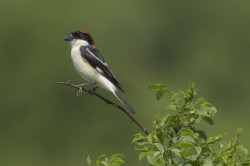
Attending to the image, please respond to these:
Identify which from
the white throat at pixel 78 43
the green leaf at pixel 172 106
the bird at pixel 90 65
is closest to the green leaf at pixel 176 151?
the green leaf at pixel 172 106

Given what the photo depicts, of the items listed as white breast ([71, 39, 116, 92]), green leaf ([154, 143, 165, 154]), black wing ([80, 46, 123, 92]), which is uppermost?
black wing ([80, 46, 123, 92])

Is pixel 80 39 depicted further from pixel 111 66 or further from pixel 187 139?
pixel 111 66

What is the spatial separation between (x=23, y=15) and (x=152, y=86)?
55.5 meters

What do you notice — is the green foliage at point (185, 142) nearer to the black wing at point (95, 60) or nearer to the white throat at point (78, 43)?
the black wing at point (95, 60)

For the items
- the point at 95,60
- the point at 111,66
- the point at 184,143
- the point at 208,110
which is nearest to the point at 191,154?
the point at 184,143

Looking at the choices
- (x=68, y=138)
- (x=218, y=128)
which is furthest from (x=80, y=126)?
(x=218, y=128)

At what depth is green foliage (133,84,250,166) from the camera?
3.66 m

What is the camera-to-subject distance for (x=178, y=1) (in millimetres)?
71188

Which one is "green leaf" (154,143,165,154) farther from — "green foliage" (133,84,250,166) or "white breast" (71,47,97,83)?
"white breast" (71,47,97,83)

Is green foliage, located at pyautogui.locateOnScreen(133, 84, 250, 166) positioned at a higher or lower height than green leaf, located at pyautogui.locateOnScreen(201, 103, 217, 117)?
lower

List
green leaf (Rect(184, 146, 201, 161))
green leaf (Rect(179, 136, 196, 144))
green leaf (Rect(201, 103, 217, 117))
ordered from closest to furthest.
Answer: green leaf (Rect(184, 146, 201, 161))
green leaf (Rect(179, 136, 196, 144))
green leaf (Rect(201, 103, 217, 117))

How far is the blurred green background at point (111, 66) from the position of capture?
48594 millimetres

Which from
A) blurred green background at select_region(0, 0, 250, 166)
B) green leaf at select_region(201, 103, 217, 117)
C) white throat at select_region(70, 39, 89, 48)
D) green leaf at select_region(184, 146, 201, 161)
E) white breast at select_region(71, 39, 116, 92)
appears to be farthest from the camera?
blurred green background at select_region(0, 0, 250, 166)

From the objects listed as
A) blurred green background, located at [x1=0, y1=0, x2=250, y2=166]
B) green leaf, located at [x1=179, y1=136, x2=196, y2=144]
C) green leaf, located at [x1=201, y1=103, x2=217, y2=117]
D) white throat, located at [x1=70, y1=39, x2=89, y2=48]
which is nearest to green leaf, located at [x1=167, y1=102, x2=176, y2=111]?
green leaf, located at [x1=201, y1=103, x2=217, y2=117]
